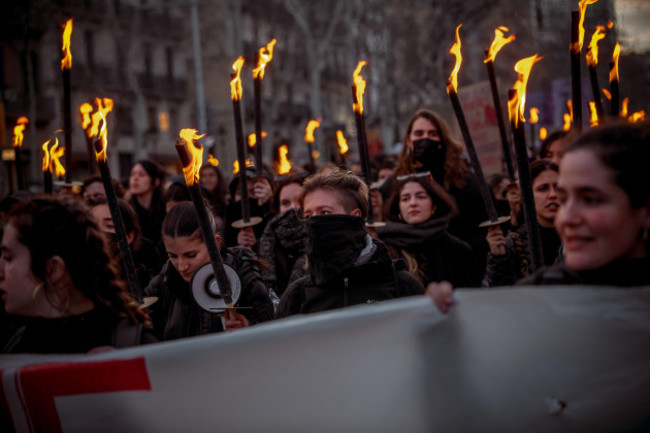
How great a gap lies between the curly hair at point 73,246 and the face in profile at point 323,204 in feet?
4.24

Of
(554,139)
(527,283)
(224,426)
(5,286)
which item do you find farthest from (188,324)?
(554,139)

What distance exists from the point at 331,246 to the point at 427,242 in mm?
1611

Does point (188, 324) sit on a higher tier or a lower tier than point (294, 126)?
lower

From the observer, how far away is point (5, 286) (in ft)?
9.05

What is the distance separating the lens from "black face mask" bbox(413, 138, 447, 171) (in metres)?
6.01

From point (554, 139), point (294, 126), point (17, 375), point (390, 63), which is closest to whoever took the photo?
point (17, 375)

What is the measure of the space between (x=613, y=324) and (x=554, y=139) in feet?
13.9

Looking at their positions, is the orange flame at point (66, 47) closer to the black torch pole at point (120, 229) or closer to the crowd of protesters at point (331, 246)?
the crowd of protesters at point (331, 246)

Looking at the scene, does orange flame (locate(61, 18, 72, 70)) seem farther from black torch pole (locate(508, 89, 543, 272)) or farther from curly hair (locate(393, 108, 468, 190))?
curly hair (locate(393, 108, 468, 190))

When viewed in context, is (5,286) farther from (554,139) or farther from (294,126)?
(294,126)

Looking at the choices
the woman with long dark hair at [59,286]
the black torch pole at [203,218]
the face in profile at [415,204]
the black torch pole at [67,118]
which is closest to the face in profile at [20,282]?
the woman with long dark hair at [59,286]

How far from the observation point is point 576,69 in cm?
325

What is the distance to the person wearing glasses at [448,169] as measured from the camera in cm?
570

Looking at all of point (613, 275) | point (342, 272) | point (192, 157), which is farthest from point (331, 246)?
point (613, 275)
